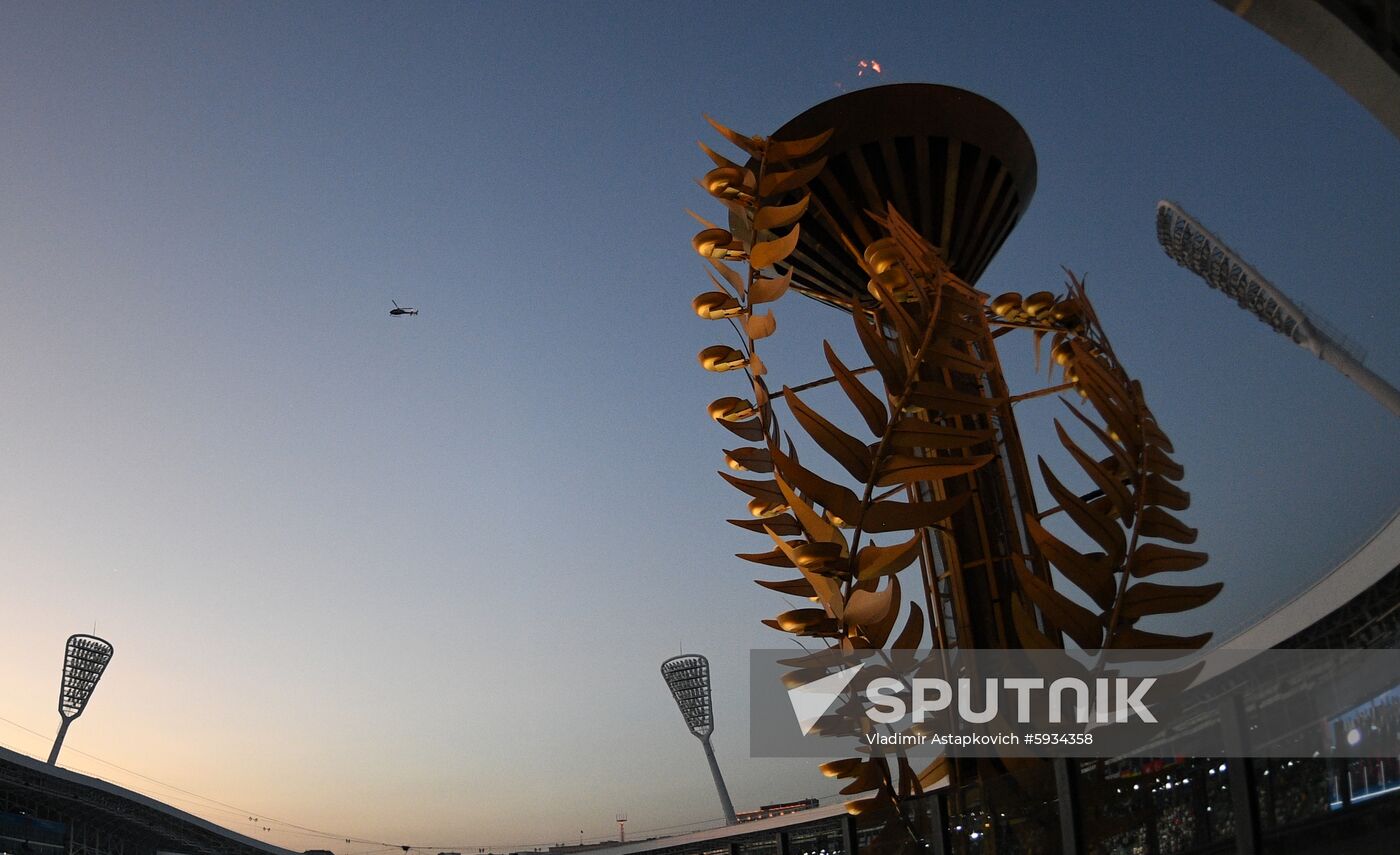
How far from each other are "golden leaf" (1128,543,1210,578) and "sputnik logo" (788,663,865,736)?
1334 millimetres

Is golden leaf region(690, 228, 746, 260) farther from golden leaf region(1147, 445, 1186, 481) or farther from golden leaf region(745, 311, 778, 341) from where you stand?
golden leaf region(1147, 445, 1186, 481)

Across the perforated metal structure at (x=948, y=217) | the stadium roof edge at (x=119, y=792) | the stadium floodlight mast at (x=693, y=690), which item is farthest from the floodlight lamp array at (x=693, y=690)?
the perforated metal structure at (x=948, y=217)

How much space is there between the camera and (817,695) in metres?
5.23

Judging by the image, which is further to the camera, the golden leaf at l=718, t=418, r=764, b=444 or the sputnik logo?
the golden leaf at l=718, t=418, r=764, b=444

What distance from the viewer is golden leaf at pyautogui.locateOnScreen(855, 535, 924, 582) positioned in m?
4.83

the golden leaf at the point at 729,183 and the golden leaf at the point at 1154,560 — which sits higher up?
the golden leaf at the point at 729,183

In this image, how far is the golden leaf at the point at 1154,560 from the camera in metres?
4.90

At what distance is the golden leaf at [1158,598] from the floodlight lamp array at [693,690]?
5570cm

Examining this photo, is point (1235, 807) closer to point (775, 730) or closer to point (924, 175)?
point (775, 730)

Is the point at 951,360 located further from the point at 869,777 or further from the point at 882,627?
the point at 869,777

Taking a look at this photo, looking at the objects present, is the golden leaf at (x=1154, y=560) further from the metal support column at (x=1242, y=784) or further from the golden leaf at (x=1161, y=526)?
the metal support column at (x=1242, y=784)

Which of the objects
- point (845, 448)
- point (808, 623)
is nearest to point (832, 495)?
point (845, 448)

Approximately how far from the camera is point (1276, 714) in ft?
11.0

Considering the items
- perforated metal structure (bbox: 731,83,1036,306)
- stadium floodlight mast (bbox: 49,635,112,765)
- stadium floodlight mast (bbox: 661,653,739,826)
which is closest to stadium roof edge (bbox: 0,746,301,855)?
stadium floodlight mast (bbox: 49,635,112,765)
